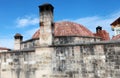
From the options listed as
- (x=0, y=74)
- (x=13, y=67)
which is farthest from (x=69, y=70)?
(x=0, y=74)

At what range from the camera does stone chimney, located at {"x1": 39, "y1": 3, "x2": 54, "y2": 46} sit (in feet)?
31.8

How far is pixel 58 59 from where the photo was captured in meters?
9.46

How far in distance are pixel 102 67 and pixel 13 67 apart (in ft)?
15.6

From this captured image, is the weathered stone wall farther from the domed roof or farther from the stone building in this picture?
the domed roof

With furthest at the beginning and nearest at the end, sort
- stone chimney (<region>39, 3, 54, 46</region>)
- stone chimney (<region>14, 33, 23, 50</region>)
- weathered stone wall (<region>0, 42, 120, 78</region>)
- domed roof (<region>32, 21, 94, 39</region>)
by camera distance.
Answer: stone chimney (<region>14, 33, 23, 50</region>)
domed roof (<region>32, 21, 94, 39</region>)
stone chimney (<region>39, 3, 54, 46</region>)
weathered stone wall (<region>0, 42, 120, 78</region>)

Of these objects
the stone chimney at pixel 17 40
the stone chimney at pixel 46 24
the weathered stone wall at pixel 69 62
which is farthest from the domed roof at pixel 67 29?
the stone chimney at pixel 46 24

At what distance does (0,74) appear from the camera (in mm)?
11367

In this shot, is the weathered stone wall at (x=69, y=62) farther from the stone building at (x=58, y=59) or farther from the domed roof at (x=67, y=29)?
the domed roof at (x=67, y=29)

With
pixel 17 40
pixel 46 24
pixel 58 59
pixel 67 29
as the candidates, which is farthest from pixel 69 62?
pixel 17 40

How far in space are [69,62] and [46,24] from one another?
6.73 ft

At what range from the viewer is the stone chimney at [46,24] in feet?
31.8

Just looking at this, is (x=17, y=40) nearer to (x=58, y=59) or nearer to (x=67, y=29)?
(x=67, y=29)

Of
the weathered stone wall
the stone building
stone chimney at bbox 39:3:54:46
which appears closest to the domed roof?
the stone building

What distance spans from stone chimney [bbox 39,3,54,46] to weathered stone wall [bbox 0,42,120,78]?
1.19ft
